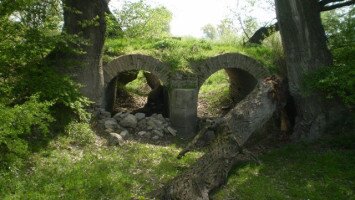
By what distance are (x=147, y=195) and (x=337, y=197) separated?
10.7 feet

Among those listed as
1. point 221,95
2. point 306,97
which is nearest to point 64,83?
point 306,97

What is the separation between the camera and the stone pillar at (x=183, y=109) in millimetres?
10633

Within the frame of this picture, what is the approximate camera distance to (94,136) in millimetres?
8977

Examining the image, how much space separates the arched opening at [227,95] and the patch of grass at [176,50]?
80 cm

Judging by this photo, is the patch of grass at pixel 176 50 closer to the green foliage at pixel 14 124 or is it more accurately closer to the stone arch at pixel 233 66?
the stone arch at pixel 233 66

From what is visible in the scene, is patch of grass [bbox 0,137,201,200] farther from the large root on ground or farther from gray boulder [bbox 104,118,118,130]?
gray boulder [bbox 104,118,118,130]

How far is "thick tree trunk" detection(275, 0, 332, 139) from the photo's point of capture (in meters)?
9.37

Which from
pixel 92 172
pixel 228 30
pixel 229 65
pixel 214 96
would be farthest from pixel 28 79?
pixel 228 30

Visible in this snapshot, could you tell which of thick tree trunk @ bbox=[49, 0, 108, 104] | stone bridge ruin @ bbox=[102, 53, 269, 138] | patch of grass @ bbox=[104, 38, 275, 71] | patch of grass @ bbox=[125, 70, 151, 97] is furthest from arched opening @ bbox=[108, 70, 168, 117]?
thick tree trunk @ bbox=[49, 0, 108, 104]

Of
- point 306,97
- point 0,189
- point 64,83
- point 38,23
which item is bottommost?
point 0,189

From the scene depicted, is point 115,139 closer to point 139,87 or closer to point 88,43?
point 88,43

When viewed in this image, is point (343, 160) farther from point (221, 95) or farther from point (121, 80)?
point (121, 80)

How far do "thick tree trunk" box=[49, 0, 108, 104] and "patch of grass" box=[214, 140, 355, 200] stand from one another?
13.9 feet

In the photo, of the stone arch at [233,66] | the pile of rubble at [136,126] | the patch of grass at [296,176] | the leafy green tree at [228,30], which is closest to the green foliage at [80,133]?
the pile of rubble at [136,126]
